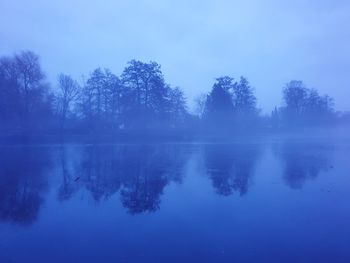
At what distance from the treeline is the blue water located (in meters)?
39.8

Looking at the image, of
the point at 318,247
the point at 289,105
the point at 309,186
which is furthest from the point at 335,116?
the point at 318,247

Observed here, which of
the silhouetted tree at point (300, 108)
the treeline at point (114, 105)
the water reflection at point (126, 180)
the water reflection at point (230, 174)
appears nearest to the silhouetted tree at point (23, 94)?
the treeline at point (114, 105)

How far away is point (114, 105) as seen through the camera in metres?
60.6

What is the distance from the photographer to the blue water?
611 centimetres

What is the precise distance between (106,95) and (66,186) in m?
50.5

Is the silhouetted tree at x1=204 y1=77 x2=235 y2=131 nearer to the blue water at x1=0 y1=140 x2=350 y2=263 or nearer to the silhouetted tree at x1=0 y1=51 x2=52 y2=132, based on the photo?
the silhouetted tree at x1=0 y1=51 x2=52 y2=132

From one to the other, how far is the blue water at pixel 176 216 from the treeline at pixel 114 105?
39.8 metres

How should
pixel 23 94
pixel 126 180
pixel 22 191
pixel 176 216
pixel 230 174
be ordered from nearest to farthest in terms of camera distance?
1. pixel 176 216
2. pixel 22 191
3. pixel 126 180
4. pixel 230 174
5. pixel 23 94

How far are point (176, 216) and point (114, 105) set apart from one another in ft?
177

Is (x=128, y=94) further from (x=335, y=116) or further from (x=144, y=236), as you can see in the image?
(x=335, y=116)

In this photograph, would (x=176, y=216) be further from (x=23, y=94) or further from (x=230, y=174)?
(x=23, y=94)

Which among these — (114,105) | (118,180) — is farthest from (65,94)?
(118,180)

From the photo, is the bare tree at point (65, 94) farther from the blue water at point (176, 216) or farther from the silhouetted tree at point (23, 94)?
the blue water at point (176, 216)

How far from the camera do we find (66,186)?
39.8ft
